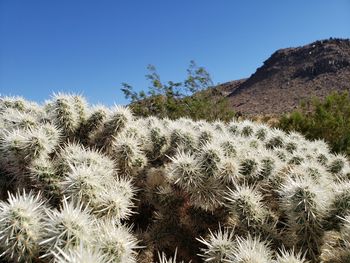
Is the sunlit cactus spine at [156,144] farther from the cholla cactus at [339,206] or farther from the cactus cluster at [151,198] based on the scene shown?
the cholla cactus at [339,206]

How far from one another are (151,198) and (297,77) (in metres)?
41.2

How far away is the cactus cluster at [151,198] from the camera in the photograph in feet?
9.15

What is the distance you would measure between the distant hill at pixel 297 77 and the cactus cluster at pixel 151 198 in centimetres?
2724

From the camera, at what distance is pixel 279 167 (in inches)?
189

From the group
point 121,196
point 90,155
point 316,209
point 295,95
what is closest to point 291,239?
point 316,209

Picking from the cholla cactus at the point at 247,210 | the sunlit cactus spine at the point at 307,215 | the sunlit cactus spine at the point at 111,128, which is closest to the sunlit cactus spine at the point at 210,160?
the cholla cactus at the point at 247,210

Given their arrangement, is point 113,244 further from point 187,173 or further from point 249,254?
point 187,173

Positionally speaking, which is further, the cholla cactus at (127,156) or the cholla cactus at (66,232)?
the cholla cactus at (127,156)

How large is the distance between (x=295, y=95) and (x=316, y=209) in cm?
3381

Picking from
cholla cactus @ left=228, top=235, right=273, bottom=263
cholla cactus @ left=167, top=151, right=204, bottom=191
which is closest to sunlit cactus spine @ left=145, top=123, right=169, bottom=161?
cholla cactus @ left=167, top=151, right=204, bottom=191

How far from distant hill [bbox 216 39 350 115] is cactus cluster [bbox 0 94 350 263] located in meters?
27.2

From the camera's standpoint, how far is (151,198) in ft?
14.5

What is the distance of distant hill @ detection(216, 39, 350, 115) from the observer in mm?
34719

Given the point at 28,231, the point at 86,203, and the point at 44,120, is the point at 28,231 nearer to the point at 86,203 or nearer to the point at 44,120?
the point at 86,203
